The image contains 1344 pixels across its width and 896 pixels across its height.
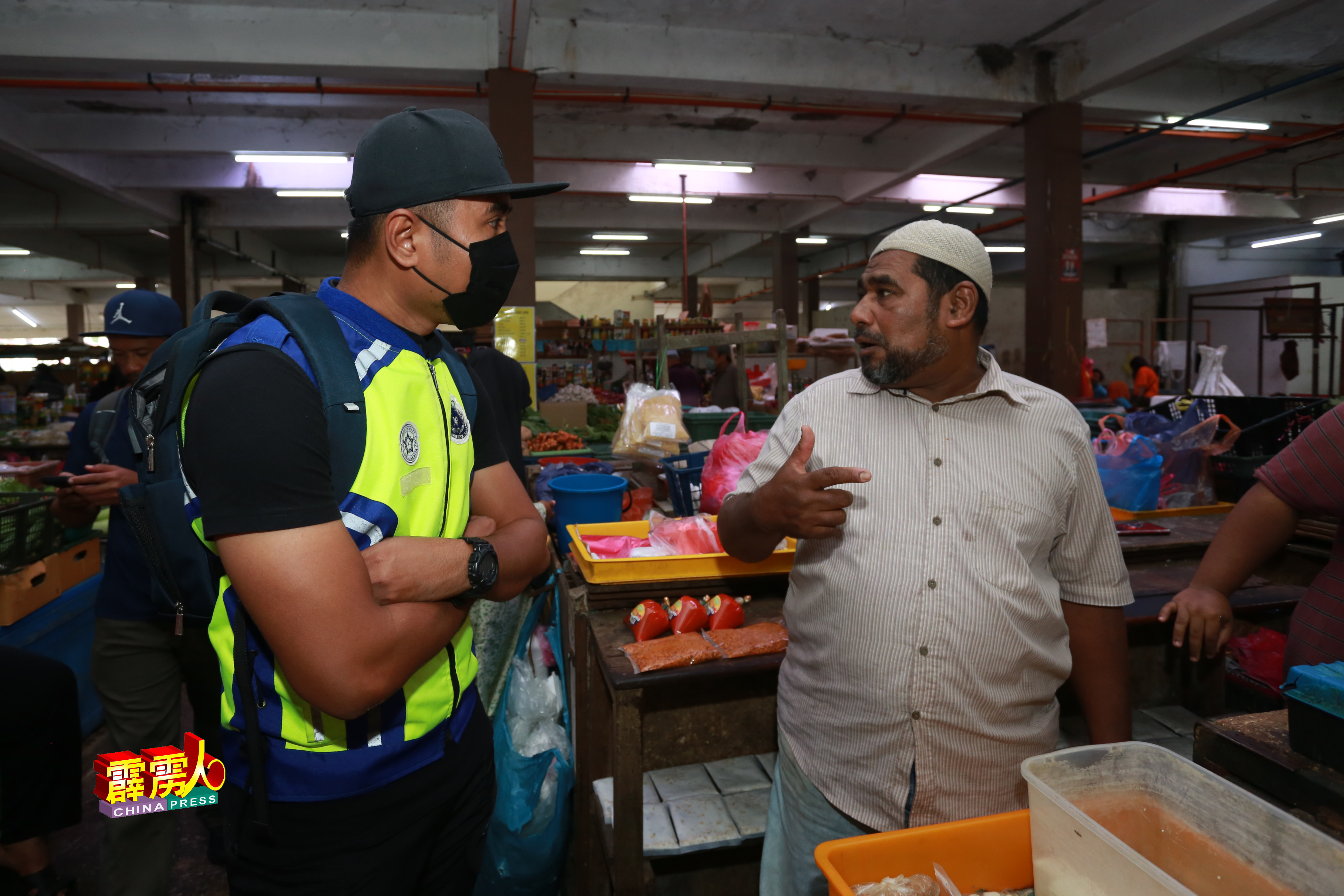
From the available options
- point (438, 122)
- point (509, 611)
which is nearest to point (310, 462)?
point (438, 122)

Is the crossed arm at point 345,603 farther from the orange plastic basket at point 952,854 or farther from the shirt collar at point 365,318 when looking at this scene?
the orange plastic basket at point 952,854

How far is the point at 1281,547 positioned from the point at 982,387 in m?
0.96

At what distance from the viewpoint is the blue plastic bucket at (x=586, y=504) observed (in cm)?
306

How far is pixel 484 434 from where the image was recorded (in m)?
1.63

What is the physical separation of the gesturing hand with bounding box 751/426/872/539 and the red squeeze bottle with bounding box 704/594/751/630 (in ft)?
2.48

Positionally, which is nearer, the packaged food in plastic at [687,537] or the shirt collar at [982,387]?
the shirt collar at [982,387]

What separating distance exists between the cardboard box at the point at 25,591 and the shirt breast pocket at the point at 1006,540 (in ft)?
13.2

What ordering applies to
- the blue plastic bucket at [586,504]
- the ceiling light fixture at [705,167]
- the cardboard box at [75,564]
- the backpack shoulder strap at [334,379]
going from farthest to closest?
the ceiling light fixture at [705,167] → the cardboard box at [75,564] → the blue plastic bucket at [586,504] → the backpack shoulder strap at [334,379]

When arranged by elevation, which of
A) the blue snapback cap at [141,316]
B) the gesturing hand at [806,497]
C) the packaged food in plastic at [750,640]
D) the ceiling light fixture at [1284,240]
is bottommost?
the packaged food in plastic at [750,640]

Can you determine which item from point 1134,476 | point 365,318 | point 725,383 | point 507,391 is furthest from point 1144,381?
point 365,318

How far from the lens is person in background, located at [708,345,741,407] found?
8133 millimetres

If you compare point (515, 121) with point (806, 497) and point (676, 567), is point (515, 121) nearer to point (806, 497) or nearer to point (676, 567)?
point (676, 567)

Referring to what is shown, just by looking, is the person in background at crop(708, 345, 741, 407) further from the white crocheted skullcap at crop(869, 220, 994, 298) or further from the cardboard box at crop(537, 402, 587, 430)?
the white crocheted skullcap at crop(869, 220, 994, 298)

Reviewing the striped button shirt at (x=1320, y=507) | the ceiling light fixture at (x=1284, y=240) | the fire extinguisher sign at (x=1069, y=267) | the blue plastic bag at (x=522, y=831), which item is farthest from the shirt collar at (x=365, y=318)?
the ceiling light fixture at (x=1284, y=240)
